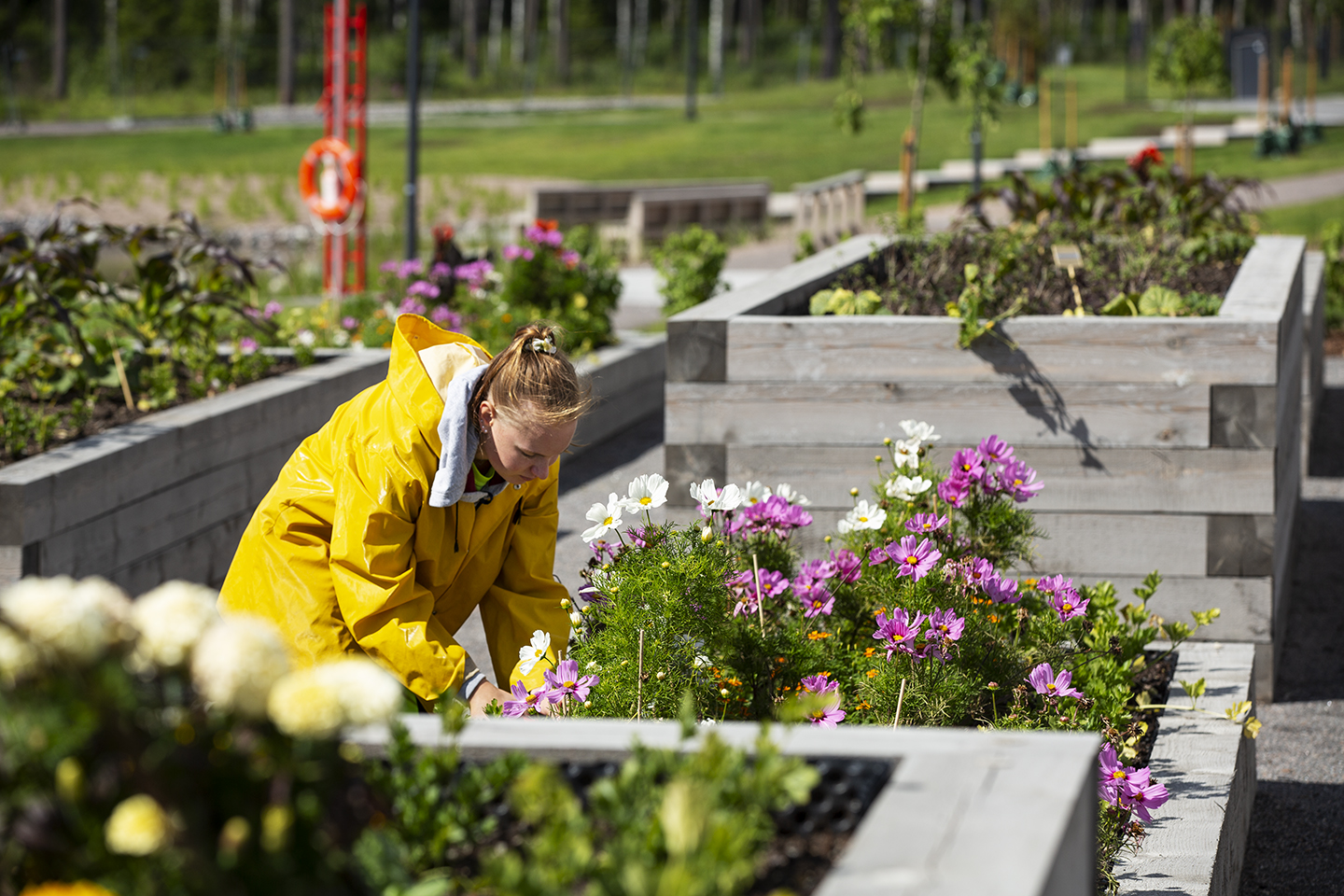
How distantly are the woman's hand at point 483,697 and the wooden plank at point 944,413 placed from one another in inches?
56.4

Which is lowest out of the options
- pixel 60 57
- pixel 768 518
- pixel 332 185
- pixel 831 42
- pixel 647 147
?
pixel 768 518

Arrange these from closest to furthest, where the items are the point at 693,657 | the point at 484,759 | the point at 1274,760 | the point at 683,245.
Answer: the point at 484,759 → the point at 693,657 → the point at 1274,760 → the point at 683,245

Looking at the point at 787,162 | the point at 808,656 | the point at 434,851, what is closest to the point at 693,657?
the point at 808,656

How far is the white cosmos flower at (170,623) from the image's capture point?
1.10 meters

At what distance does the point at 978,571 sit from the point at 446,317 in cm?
495

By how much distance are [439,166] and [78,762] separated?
29.0m

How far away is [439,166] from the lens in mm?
29062

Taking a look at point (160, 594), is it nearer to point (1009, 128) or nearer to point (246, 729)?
point (246, 729)

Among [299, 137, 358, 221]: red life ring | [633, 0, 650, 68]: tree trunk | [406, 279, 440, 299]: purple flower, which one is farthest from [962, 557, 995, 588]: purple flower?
[633, 0, 650, 68]: tree trunk

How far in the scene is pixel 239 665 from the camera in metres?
1.07

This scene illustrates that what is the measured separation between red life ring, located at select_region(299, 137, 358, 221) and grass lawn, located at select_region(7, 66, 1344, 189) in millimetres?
16090

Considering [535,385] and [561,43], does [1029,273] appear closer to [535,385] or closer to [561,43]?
[535,385]

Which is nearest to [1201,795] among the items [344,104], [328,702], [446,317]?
[328,702]

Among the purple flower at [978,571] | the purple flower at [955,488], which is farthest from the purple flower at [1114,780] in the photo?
the purple flower at [955,488]
